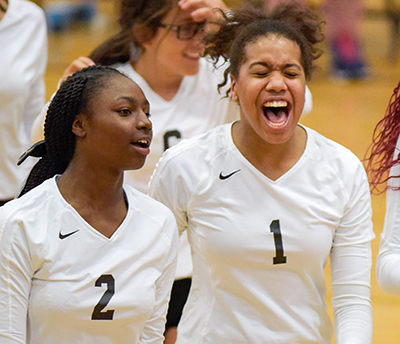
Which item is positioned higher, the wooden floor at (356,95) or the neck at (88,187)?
the wooden floor at (356,95)

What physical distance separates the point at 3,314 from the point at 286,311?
81cm

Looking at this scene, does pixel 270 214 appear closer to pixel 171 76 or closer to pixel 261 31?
pixel 261 31

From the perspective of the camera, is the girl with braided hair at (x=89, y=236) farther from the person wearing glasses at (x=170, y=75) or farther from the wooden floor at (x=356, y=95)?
the wooden floor at (x=356, y=95)

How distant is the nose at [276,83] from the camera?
7.62ft

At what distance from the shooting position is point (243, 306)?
7.73 ft

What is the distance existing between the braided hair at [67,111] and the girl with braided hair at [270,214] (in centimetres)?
34

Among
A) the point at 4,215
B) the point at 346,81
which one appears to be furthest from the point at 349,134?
the point at 4,215

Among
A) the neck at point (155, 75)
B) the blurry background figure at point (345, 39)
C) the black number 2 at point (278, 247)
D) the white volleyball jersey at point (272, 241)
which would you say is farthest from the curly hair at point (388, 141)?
the blurry background figure at point (345, 39)

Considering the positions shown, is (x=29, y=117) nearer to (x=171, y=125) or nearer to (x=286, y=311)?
(x=171, y=125)

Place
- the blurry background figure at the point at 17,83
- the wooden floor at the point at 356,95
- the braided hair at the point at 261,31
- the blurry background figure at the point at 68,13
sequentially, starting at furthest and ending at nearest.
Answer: the blurry background figure at the point at 68,13 < the wooden floor at the point at 356,95 < the blurry background figure at the point at 17,83 < the braided hair at the point at 261,31

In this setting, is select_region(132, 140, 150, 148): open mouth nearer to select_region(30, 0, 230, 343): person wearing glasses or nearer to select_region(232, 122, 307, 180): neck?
select_region(232, 122, 307, 180): neck

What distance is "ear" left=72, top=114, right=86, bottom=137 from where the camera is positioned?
7.04ft

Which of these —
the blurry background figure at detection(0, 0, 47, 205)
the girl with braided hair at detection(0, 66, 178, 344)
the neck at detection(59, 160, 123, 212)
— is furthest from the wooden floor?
the neck at detection(59, 160, 123, 212)

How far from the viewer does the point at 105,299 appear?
2045mm
